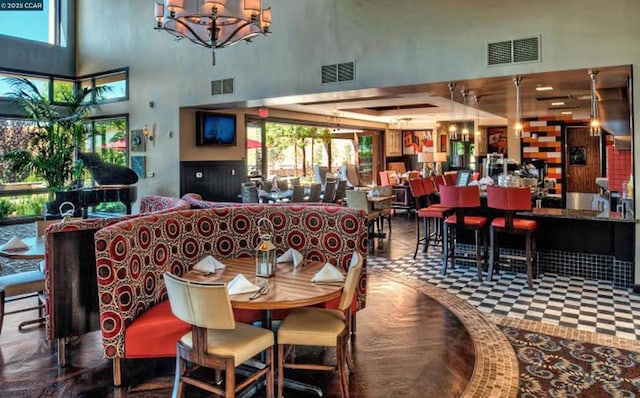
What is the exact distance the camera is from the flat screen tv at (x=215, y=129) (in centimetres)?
938

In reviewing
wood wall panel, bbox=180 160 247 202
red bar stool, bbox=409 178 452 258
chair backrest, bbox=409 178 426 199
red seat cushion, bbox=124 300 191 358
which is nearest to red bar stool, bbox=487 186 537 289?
red bar stool, bbox=409 178 452 258

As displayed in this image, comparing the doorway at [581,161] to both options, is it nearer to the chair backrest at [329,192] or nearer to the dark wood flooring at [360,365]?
the chair backrest at [329,192]

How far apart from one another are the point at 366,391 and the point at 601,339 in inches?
93.8

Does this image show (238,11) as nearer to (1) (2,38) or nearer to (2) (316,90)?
(2) (316,90)

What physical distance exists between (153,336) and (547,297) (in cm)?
438

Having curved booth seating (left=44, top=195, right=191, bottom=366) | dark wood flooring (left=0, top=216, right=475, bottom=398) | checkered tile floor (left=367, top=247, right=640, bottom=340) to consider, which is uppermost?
curved booth seating (left=44, top=195, right=191, bottom=366)

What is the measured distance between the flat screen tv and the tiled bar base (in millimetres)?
5834

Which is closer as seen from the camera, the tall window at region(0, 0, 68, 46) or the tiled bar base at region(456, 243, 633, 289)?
the tiled bar base at region(456, 243, 633, 289)

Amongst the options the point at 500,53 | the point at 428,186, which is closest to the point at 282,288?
the point at 500,53

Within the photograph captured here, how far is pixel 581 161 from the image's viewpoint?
14.1 meters

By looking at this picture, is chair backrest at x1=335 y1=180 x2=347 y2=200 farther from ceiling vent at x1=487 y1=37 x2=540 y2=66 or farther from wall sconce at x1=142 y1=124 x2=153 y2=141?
ceiling vent at x1=487 y1=37 x2=540 y2=66

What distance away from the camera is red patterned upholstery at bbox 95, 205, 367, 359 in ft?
10.2

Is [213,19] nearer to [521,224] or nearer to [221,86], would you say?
[221,86]

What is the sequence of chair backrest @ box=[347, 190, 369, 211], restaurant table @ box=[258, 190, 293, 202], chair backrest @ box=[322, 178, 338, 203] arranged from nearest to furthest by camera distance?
1. chair backrest @ box=[347, 190, 369, 211]
2. restaurant table @ box=[258, 190, 293, 202]
3. chair backrest @ box=[322, 178, 338, 203]
